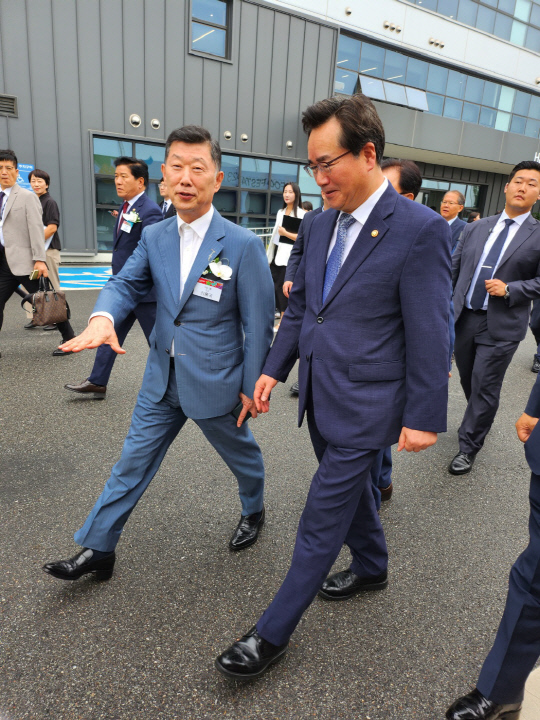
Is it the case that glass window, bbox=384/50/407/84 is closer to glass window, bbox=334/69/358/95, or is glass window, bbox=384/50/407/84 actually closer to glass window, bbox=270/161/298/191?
glass window, bbox=334/69/358/95

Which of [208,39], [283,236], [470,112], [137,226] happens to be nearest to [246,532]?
[137,226]

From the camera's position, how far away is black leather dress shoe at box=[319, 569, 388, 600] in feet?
7.23

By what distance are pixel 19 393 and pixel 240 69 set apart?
1192cm

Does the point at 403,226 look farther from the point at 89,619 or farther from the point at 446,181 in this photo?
the point at 446,181

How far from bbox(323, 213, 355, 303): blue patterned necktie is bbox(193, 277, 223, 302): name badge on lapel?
1.73 feet

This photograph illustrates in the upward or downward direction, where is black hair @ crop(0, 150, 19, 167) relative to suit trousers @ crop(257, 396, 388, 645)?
upward

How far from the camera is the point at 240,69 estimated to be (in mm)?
13062

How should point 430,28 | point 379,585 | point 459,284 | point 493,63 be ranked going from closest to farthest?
point 379,585, point 459,284, point 430,28, point 493,63

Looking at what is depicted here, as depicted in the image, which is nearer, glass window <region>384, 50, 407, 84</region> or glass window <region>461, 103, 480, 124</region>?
glass window <region>384, 50, 407, 84</region>

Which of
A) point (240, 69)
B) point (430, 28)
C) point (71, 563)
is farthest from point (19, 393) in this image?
point (430, 28)

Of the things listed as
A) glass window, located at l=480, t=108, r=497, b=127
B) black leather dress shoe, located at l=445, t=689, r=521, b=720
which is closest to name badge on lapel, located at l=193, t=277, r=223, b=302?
black leather dress shoe, located at l=445, t=689, r=521, b=720

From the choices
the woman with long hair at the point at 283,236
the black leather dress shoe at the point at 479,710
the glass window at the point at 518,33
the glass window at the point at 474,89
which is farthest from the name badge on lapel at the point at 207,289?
the glass window at the point at 518,33

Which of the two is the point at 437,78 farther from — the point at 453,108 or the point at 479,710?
the point at 479,710

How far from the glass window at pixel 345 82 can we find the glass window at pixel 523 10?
8.93 m
